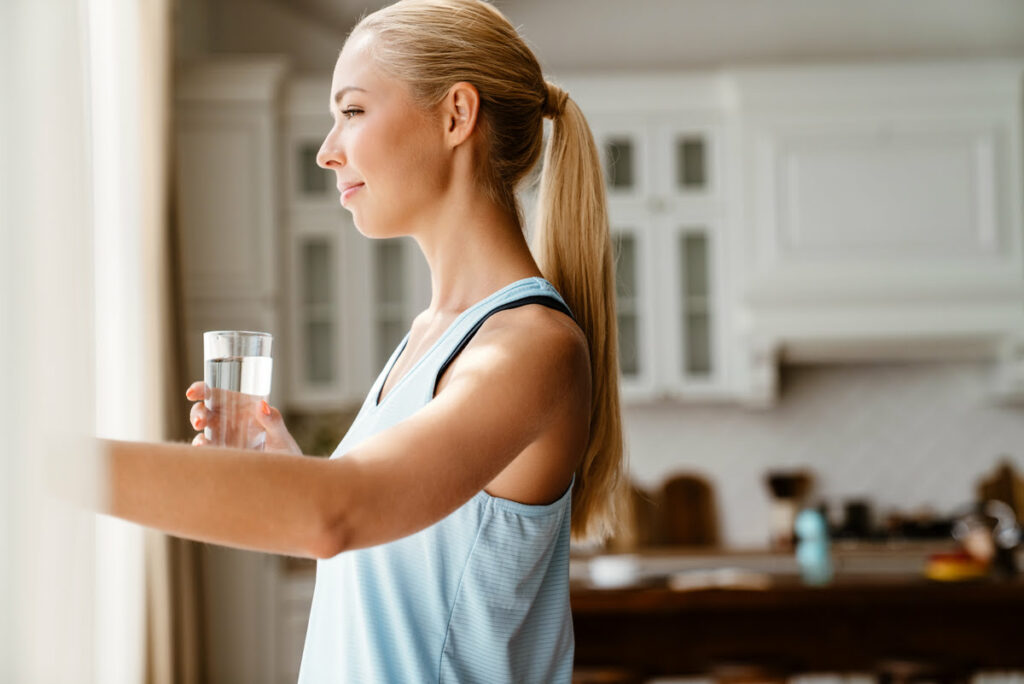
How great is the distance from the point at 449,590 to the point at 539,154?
457 millimetres

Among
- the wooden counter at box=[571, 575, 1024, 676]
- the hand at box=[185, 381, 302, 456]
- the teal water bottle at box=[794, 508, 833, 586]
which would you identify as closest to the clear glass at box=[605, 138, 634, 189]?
the teal water bottle at box=[794, 508, 833, 586]

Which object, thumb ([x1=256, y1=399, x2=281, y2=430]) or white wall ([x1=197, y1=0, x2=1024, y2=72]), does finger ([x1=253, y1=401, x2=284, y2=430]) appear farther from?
white wall ([x1=197, y1=0, x2=1024, y2=72])

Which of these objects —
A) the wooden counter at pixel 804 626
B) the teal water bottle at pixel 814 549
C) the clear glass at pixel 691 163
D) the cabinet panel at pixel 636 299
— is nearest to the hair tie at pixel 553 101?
the wooden counter at pixel 804 626

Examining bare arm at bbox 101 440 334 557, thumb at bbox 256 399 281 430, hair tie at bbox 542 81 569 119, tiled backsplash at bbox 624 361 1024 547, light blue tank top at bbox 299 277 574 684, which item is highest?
hair tie at bbox 542 81 569 119

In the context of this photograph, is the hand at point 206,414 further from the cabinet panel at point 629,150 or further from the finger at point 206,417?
the cabinet panel at point 629,150

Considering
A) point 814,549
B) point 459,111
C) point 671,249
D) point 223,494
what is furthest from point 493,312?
point 671,249

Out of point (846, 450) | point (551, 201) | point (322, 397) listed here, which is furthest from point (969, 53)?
point (551, 201)

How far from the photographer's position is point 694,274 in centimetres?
484

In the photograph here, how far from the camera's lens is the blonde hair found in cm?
95

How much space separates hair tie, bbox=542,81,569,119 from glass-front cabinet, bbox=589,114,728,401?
12.2 ft

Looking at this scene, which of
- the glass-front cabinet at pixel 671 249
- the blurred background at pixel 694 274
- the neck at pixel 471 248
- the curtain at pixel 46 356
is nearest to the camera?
the curtain at pixel 46 356

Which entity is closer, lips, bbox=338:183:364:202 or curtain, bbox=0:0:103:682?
curtain, bbox=0:0:103:682

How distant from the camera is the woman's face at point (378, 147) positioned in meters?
0.93

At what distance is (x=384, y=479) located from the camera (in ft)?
2.21
